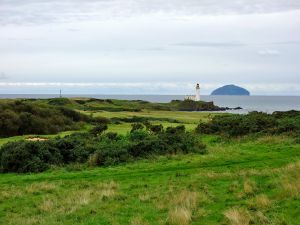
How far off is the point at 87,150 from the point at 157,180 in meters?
8.22

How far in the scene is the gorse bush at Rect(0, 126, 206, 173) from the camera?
26.0 meters

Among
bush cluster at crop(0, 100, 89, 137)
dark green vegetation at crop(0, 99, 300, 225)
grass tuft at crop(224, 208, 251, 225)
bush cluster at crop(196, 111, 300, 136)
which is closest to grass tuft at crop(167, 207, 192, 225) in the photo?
dark green vegetation at crop(0, 99, 300, 225)

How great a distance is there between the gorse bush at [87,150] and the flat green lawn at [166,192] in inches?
45.3

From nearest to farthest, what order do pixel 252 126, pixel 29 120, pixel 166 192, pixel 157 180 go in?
pixel 166 192 < pixel 157 180 < pixel 252 126 < pixel 29 120

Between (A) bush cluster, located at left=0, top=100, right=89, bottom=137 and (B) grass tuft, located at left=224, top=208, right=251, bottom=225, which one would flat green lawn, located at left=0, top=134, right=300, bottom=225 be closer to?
(B) grass tuft, located at left=224, top=208, right=251, bottom=225

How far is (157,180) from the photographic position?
2180cm

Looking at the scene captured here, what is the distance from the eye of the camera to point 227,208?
50.2 ft

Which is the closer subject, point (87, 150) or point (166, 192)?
point (166, 192)

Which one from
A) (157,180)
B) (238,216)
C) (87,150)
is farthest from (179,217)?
(87,150)

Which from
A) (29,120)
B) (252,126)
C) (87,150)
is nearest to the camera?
(87,150)

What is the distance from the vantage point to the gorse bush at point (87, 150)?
2600 centimetres

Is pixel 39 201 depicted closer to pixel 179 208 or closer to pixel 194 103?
pixel 179 208

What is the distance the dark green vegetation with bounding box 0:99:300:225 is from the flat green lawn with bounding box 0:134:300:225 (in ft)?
0.11

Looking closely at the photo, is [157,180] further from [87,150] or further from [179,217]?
[87,150]
